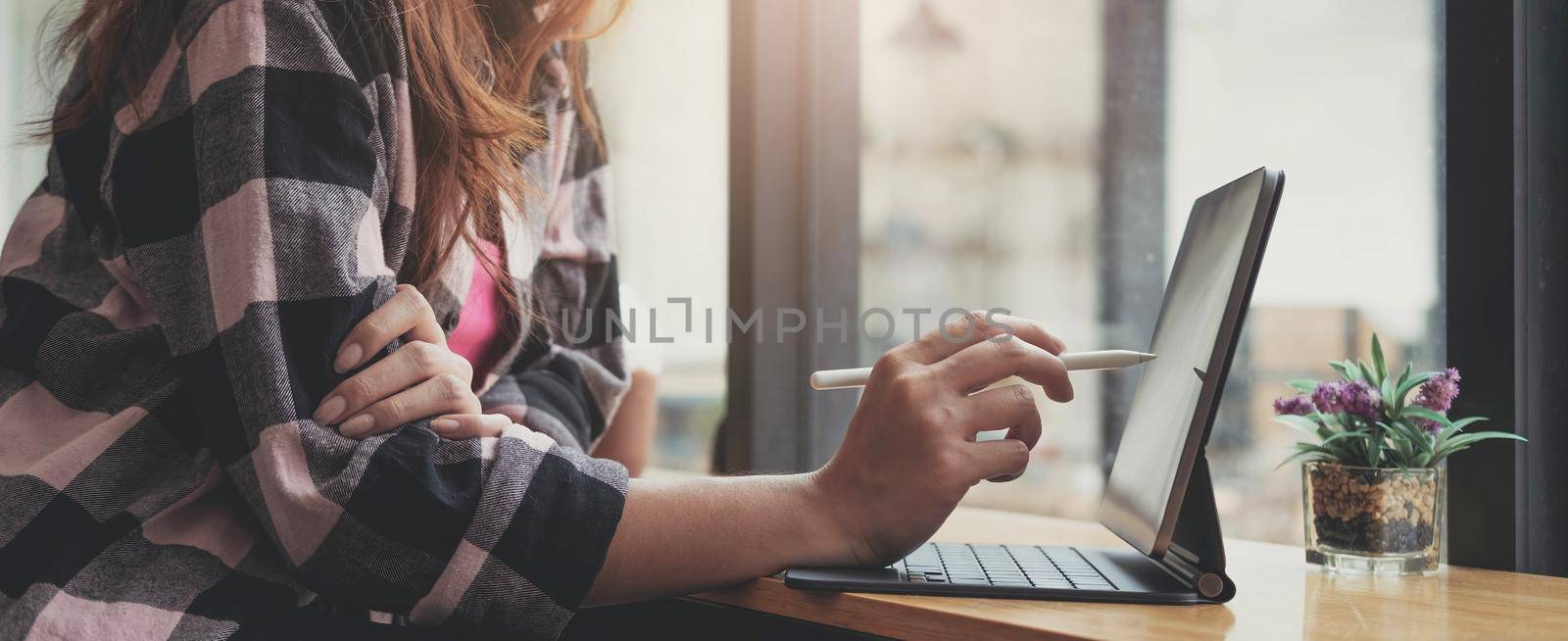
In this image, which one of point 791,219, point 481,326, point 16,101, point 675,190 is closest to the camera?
point 481,326

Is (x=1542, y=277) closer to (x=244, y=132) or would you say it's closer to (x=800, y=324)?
(x=800, y=324)

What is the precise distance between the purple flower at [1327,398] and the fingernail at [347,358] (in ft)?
2.21

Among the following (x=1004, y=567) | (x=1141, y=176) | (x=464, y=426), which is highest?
(x=1141, y=176)

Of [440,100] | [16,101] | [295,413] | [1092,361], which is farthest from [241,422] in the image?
[16,101]

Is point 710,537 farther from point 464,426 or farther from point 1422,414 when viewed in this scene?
point 1422,414

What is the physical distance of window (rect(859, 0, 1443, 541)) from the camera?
934mm

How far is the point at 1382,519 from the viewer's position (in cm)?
71

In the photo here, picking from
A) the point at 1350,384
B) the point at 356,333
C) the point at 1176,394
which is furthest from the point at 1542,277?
the point at 356,333

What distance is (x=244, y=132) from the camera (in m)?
0.61

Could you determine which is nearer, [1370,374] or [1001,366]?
[1001,366]

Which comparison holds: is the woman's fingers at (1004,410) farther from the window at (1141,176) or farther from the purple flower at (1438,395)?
the window at (1141,176)

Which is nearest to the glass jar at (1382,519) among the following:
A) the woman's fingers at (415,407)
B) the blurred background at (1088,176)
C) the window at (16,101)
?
the blurred background at (1088,176)

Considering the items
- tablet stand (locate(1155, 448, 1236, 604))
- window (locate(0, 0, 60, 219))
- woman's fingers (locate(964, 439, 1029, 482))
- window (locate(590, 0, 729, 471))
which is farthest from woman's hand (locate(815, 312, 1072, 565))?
window (locate(0, 0, 60, 219))

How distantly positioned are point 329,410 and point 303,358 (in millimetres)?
35
